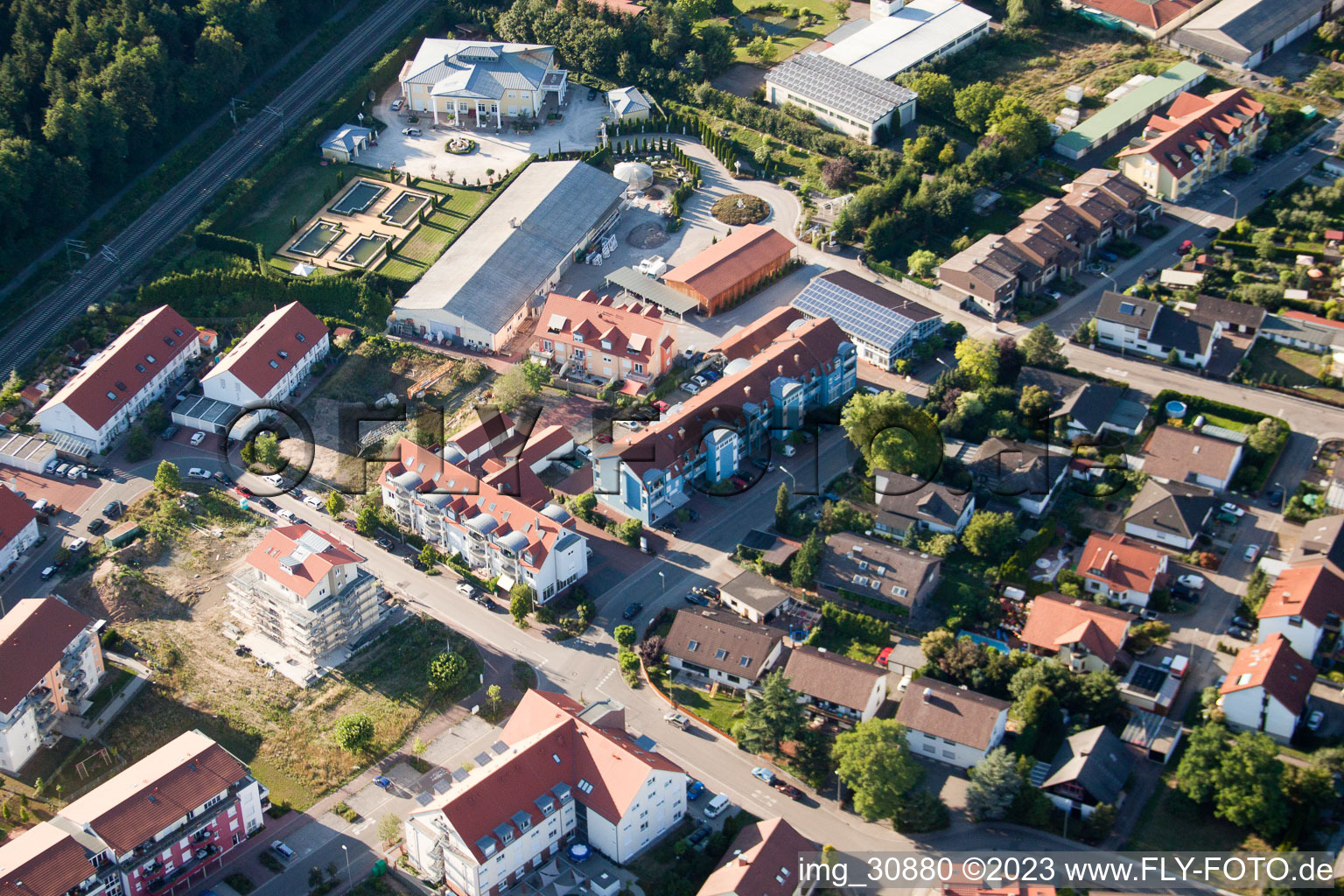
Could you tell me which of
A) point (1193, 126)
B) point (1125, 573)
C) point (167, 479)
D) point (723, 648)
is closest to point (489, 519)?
point (723, 648)

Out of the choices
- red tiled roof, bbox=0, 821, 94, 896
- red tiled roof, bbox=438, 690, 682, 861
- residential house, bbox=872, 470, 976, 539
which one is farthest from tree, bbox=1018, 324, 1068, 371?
red tiled roof, bbox=0, 821, 94, 896

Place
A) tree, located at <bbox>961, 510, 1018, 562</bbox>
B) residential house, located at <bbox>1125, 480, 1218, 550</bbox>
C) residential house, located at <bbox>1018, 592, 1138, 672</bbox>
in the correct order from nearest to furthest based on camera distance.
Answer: residential house, located at <bbox>1018, 592, 1138, 672</bbox>, tree, located at <bbox>961, 510, 1018, 562</bbox>, residential house, located at <bbox>1125, 480, 1218, 550</bbox>

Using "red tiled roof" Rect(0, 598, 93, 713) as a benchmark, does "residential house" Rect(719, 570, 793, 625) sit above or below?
below

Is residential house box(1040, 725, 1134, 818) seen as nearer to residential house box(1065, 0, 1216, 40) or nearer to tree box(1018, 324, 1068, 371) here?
tree box(1018, 324, 1068, 371)

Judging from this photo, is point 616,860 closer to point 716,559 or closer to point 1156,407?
point 716,559

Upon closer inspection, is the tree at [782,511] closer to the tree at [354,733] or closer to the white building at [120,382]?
the tree at [354,733]

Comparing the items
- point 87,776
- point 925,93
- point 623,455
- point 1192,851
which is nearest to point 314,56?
point 925,93

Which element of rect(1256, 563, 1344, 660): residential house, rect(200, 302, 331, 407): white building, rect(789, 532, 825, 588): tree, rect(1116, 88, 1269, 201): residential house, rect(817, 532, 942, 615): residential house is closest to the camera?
rect(1256, 563, 1344, 660): residential house
